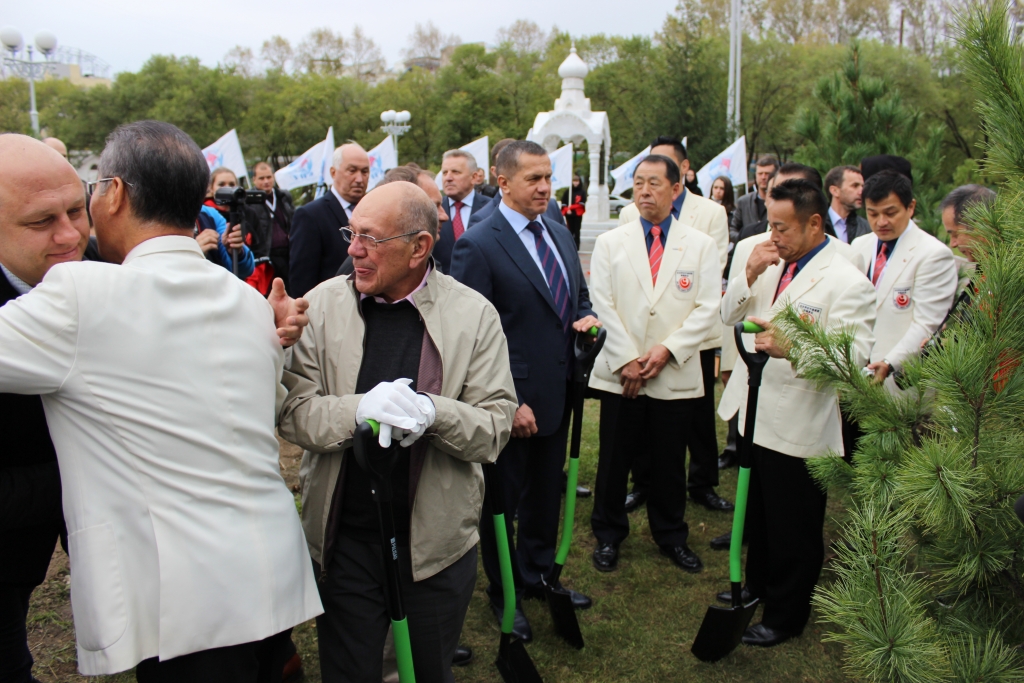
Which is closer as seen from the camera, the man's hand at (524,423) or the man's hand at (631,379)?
the man's hand at (524,423)

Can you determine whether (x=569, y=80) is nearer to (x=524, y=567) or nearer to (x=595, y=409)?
(x=595, y=409)

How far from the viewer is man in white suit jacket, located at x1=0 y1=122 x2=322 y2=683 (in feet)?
5.18

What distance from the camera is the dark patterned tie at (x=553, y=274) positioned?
3.68 m

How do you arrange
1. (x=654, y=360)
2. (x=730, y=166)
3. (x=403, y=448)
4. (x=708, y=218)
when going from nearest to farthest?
(x=403, y=448), (x=654, y=360), (x=708, y=218), (x=730, y=166)

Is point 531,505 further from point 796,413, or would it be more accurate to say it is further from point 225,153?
point 225,153

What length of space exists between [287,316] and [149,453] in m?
0.54

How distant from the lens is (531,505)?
12.5 ft

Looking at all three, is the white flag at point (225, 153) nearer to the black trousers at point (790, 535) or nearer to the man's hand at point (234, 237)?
the man's hand at point (234, 237)

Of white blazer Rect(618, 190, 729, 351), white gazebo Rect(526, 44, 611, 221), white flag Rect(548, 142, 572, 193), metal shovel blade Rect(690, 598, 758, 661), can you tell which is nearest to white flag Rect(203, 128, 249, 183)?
white flag Rect(548, 142, 572, 193)

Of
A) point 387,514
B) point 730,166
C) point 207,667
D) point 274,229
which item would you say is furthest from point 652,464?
point 730,166

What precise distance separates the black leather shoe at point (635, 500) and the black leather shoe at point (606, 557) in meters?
0.74

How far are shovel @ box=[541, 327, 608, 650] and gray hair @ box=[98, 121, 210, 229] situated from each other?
2.09 m

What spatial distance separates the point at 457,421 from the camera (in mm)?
2152

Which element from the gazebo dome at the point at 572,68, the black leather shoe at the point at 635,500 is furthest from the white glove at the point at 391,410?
the gazebo dome at the point at 572,68
